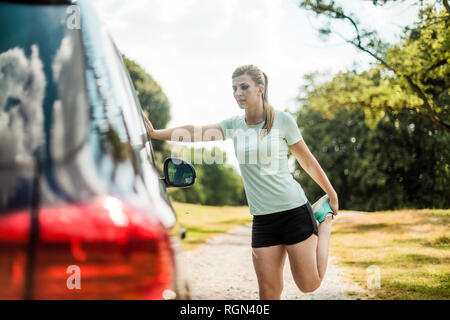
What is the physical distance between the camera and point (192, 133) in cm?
333

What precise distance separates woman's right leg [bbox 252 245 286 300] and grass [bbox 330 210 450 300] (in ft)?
11.4

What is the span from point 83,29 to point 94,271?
27.0 inches

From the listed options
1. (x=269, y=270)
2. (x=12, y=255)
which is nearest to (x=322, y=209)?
(x=269, y=270)

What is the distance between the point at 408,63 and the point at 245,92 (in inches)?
440

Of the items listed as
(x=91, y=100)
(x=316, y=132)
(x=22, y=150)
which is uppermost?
(x=316, y=132)

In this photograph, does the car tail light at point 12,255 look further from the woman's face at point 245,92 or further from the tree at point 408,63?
the tree at point 408,63

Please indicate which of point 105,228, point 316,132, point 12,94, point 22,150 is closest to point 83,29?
point 12,94

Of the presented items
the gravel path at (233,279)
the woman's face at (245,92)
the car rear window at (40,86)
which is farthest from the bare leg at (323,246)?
the car rear window at (40,86)

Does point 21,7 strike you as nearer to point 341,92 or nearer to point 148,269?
point 148,269

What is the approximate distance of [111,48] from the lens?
57.9 inches

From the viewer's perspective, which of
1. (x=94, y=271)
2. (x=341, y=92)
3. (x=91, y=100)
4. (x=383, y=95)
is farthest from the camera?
(x=341, y=92)

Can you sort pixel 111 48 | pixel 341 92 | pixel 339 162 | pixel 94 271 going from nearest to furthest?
pixel 94 271
pixel 111 48
pixel 341 92
pixel 339 162

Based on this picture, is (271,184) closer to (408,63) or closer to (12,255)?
(12,255)

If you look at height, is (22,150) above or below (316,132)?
below
